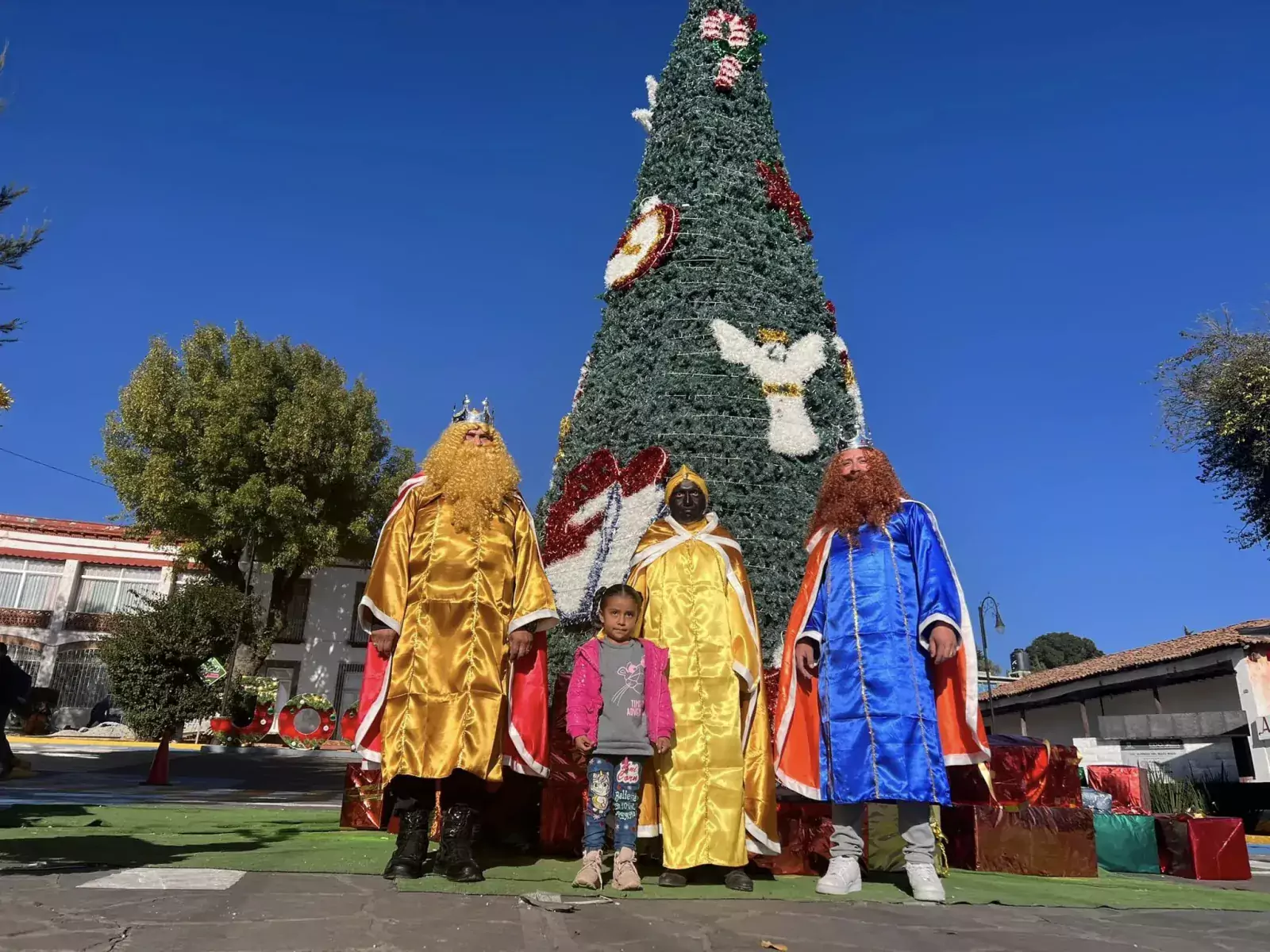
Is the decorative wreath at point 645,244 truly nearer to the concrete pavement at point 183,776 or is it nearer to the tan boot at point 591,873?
the concrete pavement at point 183,776

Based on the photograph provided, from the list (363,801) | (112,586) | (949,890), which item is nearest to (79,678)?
(112,586)

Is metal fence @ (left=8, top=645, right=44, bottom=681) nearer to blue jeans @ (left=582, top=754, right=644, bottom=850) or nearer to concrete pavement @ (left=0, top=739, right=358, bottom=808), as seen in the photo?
concrete pavement @ (left=0, top=739, right=358, bottom=808)

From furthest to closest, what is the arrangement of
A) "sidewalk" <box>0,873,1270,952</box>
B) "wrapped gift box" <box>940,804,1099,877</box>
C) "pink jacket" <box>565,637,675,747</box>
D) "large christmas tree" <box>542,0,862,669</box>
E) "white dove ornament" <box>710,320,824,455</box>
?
"white dove ornament" <box>710,320,824,455</box> → "large christmas tree" <box>542,0,862,669</box> → "wrapped gift box" <box>940,804,1099,877</box> → "pink jacket" <box>565,637,675,747</box> → "sidewalk" <box>0,873,1270,952</box>

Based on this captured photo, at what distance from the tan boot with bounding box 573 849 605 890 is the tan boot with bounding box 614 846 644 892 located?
8 cm

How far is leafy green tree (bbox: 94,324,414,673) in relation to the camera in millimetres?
20719

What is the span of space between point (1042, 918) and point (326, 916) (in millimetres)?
2816

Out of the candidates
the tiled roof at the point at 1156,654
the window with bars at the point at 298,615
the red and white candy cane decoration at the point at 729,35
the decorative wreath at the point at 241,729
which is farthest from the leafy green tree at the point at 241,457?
the tiled roof at the point at 1156,654

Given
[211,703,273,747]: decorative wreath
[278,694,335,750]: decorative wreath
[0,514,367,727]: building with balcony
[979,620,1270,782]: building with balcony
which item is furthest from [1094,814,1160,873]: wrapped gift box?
[0,514,367,727]: building with balcony

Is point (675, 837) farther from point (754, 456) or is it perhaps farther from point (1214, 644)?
point (1214, 644)

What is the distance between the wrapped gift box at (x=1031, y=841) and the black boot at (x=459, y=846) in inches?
123

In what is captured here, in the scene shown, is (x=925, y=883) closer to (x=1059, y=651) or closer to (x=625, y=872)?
(x=625, y=872)

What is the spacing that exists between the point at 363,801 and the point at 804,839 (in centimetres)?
296

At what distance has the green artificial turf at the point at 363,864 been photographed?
3.62 meters

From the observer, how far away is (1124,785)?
6824mm
